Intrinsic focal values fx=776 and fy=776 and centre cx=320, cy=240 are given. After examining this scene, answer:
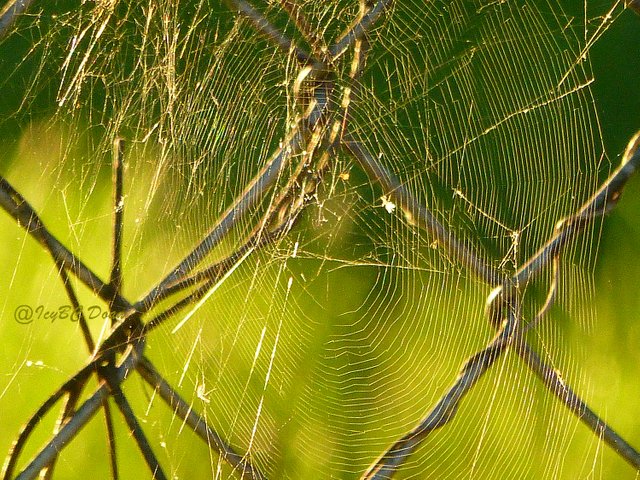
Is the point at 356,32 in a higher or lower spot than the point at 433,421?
higher

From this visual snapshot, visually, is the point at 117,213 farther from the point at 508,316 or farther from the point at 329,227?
the point at 508,316

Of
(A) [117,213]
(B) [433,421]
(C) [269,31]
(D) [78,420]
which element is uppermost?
(C) [269,31]

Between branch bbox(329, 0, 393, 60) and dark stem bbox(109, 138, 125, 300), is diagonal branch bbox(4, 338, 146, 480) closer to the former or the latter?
dark stem bbox(109, 138, 125, 300)

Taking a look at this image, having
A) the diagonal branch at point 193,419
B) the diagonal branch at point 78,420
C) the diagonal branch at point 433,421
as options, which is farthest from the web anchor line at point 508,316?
the diagonal branch at point 78,420

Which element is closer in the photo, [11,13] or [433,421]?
[11,13]

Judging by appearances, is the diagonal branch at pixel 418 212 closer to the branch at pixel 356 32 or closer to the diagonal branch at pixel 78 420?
the branch at pixel 356 32

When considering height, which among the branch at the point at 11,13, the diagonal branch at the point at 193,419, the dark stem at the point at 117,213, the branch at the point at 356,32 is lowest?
the diagonal branch at the point at 193,419

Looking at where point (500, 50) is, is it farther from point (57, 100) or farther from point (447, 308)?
point (57, 100)

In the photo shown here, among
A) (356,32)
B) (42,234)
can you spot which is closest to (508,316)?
(356,32)
